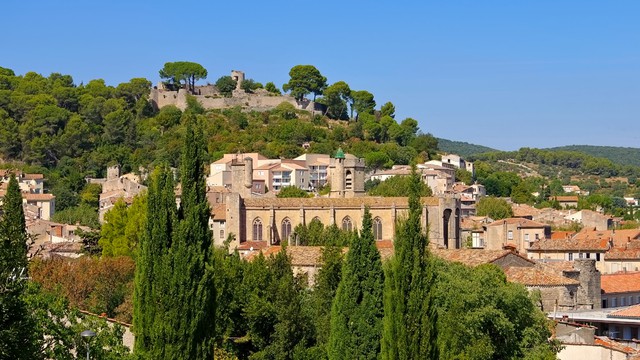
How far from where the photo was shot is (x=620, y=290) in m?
46.4

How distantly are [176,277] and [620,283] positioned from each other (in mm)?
27640

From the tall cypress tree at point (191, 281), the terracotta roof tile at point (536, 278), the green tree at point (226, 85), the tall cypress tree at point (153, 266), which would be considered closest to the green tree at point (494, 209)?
the green tree at point (226, 85)

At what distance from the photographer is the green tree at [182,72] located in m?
146

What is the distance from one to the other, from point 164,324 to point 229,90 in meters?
119

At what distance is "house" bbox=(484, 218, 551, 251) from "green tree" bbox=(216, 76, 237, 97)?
69492 millimetres

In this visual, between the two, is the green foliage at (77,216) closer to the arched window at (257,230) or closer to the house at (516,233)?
the arched window at (257,230)

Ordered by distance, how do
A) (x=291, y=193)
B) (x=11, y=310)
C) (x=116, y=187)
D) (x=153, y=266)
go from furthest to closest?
(x=116, y=187) → (x=291, y=193) → (x=153, y=266) → (x=11, y=310)

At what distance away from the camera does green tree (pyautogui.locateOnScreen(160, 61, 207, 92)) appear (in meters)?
146

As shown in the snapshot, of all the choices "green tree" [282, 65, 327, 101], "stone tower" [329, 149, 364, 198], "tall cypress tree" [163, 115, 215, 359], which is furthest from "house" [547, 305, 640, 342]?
"green tree" [282, 65, 327, 101]

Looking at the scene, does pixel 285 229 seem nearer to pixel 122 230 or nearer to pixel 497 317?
pixel 122 230

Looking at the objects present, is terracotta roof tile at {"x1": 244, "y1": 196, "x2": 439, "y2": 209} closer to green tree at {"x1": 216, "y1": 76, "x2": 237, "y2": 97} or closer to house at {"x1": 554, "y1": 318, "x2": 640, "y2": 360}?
house at {"x1": 554, "y1": 318, "x2": 640, "y2": 360}

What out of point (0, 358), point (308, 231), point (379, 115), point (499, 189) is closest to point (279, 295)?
point (0, 358)

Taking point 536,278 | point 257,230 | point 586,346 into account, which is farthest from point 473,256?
point 257,230

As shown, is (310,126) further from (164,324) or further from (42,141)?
(164,324)
